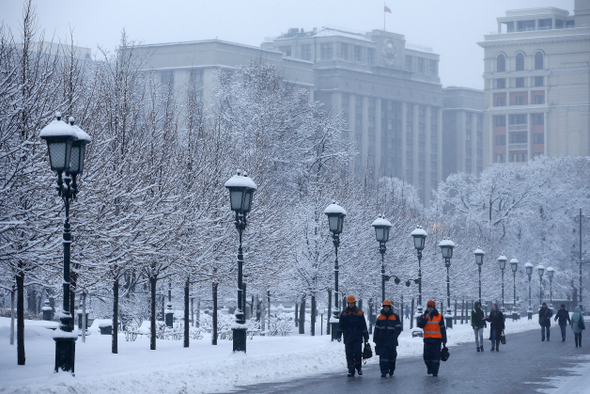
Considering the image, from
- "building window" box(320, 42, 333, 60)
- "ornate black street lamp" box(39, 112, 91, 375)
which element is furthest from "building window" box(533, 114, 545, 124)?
"ornate black street lamp" box(39, 112, 91, 375)

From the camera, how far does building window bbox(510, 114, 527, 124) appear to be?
493 ft

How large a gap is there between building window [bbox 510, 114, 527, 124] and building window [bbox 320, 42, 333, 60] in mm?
35772

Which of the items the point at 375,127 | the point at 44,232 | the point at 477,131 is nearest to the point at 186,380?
the point at 44,232

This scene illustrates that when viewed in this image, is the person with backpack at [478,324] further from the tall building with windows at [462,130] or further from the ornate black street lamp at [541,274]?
the tall building with windows at [462,130]

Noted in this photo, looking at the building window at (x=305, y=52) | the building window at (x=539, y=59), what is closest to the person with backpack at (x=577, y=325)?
the building window at (x=539, y=59)

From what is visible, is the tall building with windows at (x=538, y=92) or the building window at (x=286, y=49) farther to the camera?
→ the building window at (x=286, y=49)

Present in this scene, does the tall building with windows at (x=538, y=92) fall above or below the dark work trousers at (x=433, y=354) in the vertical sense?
above

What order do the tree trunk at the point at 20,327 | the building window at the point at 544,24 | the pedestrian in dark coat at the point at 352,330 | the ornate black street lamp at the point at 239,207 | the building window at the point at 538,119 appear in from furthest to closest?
the building window at the point at 544,24 < the building window at the point at 538,119 < the ornate black street lamp at the point at 239,207 < the pedestrian in dark coat at the point at 352,330 < the tree trunk at the point at 20,327

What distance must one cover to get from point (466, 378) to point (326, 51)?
154m

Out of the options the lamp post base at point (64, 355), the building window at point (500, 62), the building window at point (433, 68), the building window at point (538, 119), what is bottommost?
the lamp post base at point (64, 355)

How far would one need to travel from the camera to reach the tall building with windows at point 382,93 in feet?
538

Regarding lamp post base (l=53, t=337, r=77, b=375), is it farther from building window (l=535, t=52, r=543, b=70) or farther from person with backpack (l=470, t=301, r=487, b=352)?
building window (l=535, t=52, r=543, b=70)

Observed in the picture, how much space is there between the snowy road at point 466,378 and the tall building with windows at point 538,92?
403 ft

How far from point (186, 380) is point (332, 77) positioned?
146m
